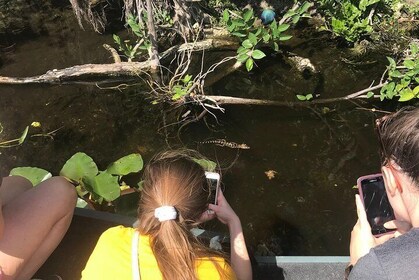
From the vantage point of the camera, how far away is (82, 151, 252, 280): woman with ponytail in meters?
1.22

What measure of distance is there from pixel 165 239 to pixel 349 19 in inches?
143

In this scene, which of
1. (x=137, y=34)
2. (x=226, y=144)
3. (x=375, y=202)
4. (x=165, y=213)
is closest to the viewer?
(x=165, y=213)

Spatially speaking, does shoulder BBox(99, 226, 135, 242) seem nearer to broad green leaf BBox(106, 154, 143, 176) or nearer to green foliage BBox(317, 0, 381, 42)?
broad green leaf BBox(106, 154, 143, 176)

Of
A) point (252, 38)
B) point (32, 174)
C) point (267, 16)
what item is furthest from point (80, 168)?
point (267, 16)

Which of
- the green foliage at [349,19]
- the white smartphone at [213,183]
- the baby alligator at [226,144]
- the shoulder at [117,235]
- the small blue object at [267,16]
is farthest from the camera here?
the small blue object at [267,16]

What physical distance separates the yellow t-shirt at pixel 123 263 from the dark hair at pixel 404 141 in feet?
1.95

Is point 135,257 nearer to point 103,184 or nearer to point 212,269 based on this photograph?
point 212,269

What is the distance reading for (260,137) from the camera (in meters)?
3.31

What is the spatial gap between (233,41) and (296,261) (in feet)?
10.1

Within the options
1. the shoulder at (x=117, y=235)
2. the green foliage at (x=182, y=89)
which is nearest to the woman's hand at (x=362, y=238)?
the shoulder at (x=117, y=235)

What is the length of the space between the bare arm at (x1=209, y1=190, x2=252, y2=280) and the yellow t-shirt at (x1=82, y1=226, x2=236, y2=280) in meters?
0.23

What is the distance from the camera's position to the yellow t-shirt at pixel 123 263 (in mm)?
1225

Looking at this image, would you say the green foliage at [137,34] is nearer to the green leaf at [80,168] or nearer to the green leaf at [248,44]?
the green leaf at [248,44]

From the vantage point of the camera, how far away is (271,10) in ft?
15.9
